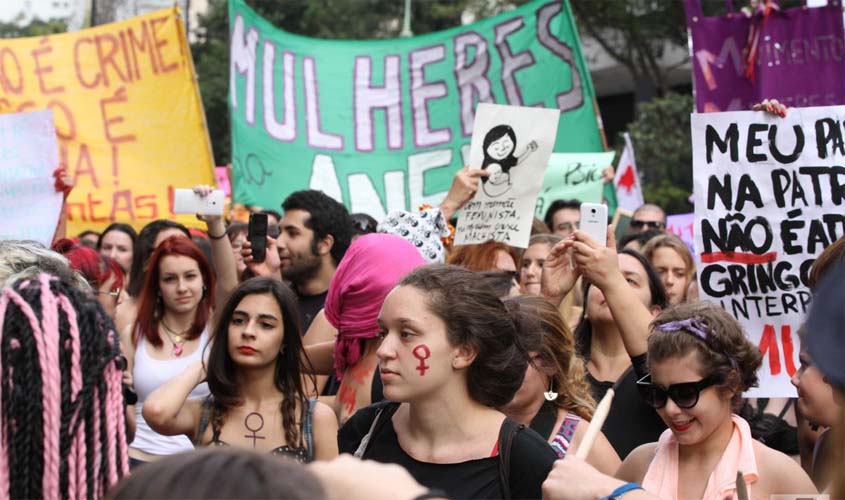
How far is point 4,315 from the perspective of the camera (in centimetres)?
187

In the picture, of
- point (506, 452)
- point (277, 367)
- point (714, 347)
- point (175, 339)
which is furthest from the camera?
point (175, 339)

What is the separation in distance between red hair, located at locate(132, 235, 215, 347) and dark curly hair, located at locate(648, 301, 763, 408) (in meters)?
2.57

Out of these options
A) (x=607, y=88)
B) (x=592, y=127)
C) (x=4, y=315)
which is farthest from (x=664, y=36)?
(x=4, y=315)

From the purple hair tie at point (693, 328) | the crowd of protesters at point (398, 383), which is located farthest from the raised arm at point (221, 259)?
the purple hair tie at point (693, 328)

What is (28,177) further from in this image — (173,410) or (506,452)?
(506,452)

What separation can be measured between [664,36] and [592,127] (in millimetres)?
15457

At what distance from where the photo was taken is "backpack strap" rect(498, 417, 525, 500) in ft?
9.28

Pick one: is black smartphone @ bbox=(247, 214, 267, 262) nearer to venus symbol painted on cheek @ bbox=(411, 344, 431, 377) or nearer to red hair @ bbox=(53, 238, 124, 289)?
red hair @ bbox=(53, 238, 124, 289)

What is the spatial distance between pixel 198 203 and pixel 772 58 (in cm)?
298

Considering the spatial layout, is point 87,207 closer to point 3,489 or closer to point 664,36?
point 3,489

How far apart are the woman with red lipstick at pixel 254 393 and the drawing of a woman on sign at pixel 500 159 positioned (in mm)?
1997

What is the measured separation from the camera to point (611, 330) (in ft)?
15.2

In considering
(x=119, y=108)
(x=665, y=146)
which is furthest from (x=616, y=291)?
(x=665, y=146)

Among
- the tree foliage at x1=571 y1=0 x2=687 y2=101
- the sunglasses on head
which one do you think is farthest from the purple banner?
the tree foliage at x1=571 y1=0 x2=687 y2=101
